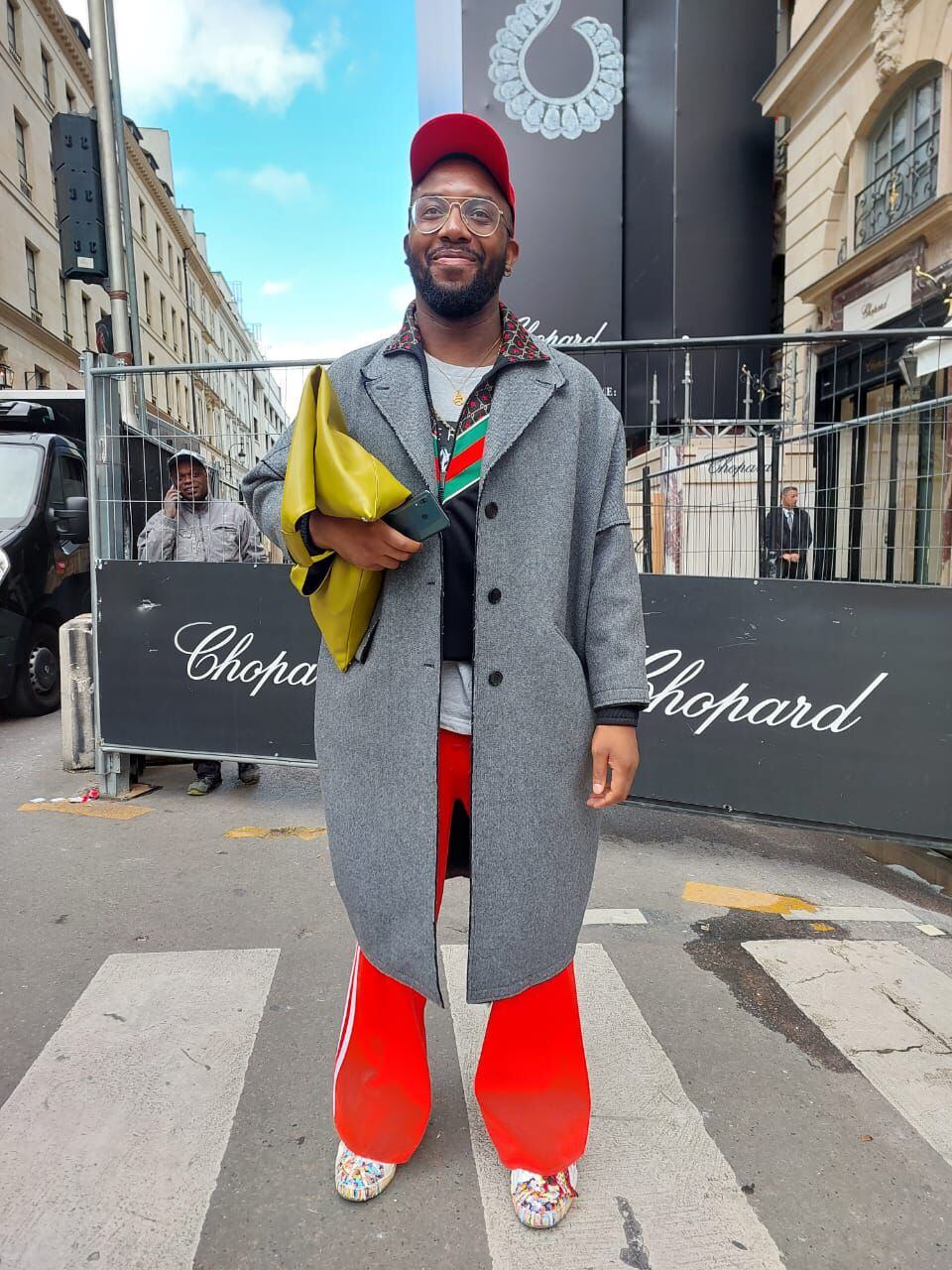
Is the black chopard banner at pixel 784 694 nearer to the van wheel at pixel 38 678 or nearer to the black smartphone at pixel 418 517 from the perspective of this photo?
the black smartphone at pixel 418 517

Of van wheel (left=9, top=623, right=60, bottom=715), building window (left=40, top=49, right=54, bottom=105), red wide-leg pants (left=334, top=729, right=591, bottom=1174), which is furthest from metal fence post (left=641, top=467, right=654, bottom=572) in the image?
building window (left=40, top=49, right=54, bottom=105)

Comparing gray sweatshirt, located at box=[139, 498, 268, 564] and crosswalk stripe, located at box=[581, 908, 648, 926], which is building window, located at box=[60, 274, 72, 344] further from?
crosswalk stripe, located at box=[581, 908, 648, 926]

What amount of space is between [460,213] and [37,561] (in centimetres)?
635

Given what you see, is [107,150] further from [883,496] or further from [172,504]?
[883,496]

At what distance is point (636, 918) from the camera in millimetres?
3363

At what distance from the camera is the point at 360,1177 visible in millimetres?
1850

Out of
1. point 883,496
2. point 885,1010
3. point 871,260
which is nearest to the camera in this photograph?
point 885,1010

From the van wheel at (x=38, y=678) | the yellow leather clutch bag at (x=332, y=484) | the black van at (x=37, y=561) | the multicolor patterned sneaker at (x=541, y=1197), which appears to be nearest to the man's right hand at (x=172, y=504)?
the black van at (x=37, y=561)

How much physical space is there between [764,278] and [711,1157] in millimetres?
16757

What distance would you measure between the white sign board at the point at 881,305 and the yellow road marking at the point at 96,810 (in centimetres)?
980

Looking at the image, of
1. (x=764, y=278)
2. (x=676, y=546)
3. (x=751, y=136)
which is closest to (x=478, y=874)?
(x=676, y=546)

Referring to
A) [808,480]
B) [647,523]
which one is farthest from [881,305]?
[647,523]

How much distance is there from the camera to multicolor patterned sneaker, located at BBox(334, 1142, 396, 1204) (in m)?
1.83

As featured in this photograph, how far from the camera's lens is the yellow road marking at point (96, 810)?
15.0 ft
